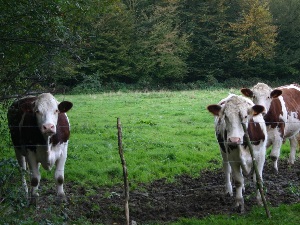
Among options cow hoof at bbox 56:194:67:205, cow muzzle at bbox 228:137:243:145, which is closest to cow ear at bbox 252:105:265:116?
cow muzzle at bbox 228:137:243:145

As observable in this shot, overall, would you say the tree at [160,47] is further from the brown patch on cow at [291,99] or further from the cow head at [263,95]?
the cow head at [263,95]

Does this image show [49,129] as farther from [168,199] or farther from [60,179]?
[168,199]

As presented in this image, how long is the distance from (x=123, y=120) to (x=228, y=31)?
33985mm

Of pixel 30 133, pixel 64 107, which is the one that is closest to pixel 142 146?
pixel 64 107

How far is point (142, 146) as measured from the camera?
1257 centimetres

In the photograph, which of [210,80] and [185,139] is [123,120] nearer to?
[185,139]

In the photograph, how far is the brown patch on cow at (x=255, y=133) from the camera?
26.0ft

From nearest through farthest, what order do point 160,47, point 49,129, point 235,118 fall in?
point 49,129 < point 235,118 < point 160,47

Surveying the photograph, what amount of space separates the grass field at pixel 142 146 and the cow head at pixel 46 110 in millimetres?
2005

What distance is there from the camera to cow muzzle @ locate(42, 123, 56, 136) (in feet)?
24.0

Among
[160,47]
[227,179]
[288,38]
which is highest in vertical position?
[288,38]

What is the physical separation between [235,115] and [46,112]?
10.9ft

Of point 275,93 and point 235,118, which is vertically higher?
point 275,93

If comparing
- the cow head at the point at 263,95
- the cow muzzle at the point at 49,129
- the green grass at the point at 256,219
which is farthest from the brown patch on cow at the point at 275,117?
the cow muzzle at the point at 49,129
